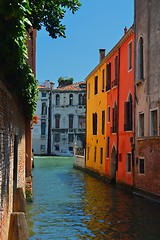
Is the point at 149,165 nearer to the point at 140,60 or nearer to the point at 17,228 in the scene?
the point at 140,60

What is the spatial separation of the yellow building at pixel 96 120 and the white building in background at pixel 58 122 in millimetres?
26785

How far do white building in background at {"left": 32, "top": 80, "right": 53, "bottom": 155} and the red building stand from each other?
35030 millimetres

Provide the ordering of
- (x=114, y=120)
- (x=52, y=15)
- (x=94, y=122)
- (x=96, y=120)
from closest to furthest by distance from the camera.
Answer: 1. (x=52, y=15)
2. (x=114, y=120)
3. (x=96, y=120)
4. (x=94, y=122)

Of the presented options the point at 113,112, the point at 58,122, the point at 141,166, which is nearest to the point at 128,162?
the point at 141,166

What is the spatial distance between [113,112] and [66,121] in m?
36.0

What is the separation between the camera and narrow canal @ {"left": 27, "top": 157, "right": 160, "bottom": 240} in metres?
9.12

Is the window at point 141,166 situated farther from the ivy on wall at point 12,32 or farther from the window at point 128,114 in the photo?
the ivy on wall at point 12,32

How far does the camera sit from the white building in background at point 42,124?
57.5 meters

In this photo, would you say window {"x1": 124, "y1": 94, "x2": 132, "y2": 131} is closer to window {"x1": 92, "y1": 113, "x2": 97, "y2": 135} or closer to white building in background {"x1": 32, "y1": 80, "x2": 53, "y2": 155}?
window {"x1": 92, "y1": 113, "x2": 97, "y2": 135}

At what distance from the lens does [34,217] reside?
10.8 meters

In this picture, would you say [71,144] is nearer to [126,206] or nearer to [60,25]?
[126,206]

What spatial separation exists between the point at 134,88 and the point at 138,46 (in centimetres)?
181

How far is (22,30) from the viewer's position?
3775mm

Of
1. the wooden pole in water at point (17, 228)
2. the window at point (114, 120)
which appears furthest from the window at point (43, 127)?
the wooden pole in water at point (17, 228)
